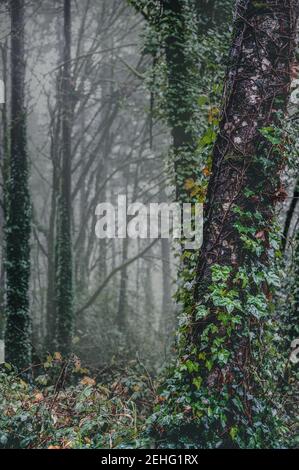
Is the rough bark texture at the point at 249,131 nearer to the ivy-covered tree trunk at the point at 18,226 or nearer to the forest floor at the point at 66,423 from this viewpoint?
the forest floor at the point at 66,423

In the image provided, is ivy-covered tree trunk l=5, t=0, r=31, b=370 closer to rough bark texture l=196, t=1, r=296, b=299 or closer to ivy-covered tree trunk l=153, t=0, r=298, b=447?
ivy-covered tree trunk l=153, t=0, r=298, b=447

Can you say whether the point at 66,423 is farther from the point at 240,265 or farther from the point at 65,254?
the point at 65,254

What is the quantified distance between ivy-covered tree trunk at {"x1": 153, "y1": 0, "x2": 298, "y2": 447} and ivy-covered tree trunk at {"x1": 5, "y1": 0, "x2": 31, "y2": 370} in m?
6.13

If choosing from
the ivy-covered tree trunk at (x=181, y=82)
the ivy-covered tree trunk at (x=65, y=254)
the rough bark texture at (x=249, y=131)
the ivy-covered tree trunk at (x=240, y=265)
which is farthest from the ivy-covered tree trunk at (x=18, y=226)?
the rough bark texture at (x=249, y=131)

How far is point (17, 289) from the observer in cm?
1034

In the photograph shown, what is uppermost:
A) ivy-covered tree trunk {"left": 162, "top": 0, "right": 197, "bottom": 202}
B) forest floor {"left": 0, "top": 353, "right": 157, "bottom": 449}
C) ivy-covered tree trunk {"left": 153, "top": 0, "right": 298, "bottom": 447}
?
ivy-covered tree trunk {"left": 162, "top": 0, "right": 197, "bottom": 202}

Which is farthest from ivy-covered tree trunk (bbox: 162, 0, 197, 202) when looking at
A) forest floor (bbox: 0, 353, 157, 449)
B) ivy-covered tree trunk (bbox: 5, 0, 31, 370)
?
forest floor (bbox: 0, 353, 157, 449)

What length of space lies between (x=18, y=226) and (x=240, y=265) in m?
6.95

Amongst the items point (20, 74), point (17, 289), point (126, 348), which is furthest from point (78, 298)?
point (20, 74)

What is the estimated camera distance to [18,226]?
10484 millimetres

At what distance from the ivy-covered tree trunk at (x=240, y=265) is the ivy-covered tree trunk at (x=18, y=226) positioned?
6.13 m

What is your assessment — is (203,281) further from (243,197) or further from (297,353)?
(297,353)

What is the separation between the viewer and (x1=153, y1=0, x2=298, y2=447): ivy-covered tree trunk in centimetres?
458

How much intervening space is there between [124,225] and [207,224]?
53.3ft
